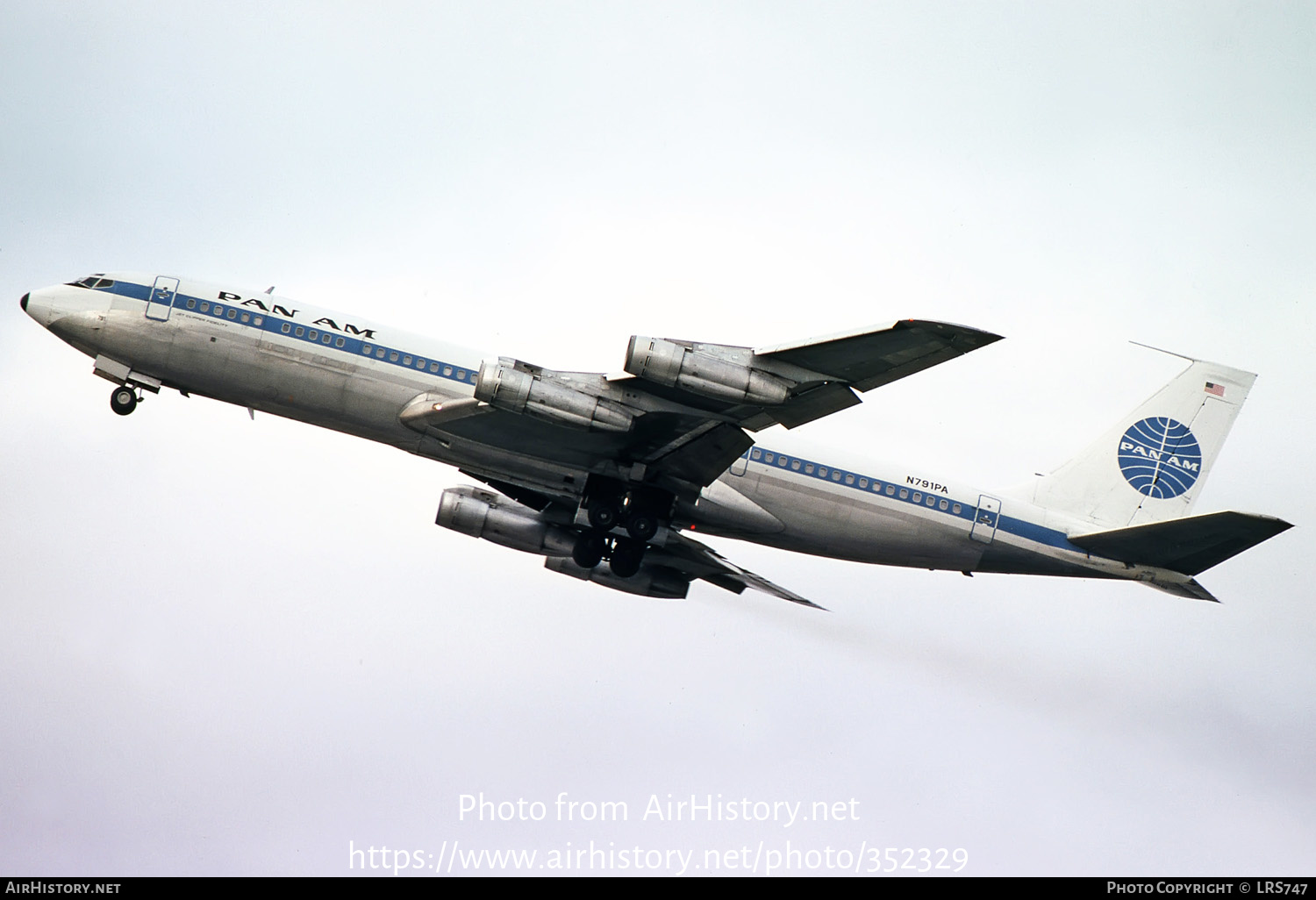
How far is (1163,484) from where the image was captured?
1379 inches

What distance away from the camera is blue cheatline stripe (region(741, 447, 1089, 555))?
31.8 metres

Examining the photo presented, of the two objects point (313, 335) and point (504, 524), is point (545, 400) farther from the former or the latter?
point (504, 524)

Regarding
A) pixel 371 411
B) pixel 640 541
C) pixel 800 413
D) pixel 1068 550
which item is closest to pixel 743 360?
pixel 800 413

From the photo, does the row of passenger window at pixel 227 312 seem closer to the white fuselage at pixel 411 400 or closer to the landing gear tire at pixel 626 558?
the white fuselage at pixel 411 400

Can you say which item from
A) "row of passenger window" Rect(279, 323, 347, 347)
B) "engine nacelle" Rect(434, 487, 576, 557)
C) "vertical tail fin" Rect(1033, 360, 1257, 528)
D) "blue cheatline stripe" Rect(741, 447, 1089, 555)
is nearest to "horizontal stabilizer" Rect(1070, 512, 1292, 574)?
"blue cheatline stripe" Rect(741, 447, 1089, 555)

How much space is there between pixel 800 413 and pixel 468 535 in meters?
13.5

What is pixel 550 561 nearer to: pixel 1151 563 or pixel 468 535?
pixel 468 535

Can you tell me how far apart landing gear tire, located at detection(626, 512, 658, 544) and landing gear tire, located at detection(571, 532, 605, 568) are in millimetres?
2076

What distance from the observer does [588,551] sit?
111ft

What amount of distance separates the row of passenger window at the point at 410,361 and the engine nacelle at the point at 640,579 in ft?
27.1

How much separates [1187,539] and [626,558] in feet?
48.6

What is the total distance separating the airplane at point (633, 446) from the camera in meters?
28.2

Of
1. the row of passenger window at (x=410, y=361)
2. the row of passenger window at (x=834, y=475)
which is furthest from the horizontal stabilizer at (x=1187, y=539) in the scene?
the row of passenger window at (x=410, y=361)
